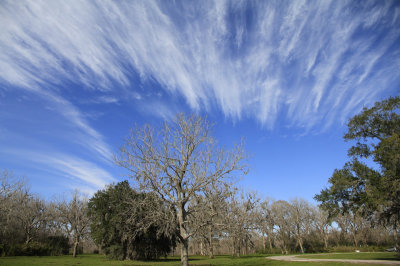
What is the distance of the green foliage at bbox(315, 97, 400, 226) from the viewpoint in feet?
55.5

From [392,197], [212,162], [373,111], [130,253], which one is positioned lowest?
[130,253]

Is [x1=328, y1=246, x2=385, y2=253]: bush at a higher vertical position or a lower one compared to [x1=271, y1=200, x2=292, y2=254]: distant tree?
lower

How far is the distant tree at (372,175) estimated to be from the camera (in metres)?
16.9

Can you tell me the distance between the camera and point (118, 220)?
3080cm

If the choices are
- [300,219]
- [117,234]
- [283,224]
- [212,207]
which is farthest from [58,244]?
[300,219]

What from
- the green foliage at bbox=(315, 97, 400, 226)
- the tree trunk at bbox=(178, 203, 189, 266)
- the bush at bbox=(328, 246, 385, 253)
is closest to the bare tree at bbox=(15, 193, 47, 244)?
the tree trunk at bbox=(178, 203, 189, 266)

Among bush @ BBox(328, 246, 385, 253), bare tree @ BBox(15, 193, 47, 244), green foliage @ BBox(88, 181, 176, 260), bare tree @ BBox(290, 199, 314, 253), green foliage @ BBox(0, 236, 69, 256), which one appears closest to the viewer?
green foliage @ BBox(88, 181, 176, 260)

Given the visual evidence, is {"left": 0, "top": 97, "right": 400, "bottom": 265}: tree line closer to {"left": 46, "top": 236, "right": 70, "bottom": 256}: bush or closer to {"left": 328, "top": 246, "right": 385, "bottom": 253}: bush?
{"left": 46, "top": 236, "right": 70, "bottom": 256}: bush

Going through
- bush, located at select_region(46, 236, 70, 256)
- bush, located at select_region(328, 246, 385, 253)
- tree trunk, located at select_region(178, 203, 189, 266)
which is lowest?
bush, located at select_region(328, 246, 385, 253)

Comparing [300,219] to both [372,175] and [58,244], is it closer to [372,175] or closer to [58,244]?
[372,175]

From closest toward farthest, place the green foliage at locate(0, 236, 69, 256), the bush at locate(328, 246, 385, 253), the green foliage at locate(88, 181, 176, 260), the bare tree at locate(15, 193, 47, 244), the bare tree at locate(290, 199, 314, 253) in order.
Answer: the green foliage at locate(88, 181, 176, 260) → the green foliage at locate(0, 236, 69, 256) → the bare tree at locate(15, 193, 47, 244) → the bush at locate(328, 246, 385, 253) → the bare tree at locate(290, 199, 314, 253)

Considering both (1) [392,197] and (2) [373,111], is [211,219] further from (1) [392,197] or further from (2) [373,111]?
(2) [373,111]

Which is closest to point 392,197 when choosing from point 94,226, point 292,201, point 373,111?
point 373,111

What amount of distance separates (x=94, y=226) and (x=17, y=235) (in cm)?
1967
